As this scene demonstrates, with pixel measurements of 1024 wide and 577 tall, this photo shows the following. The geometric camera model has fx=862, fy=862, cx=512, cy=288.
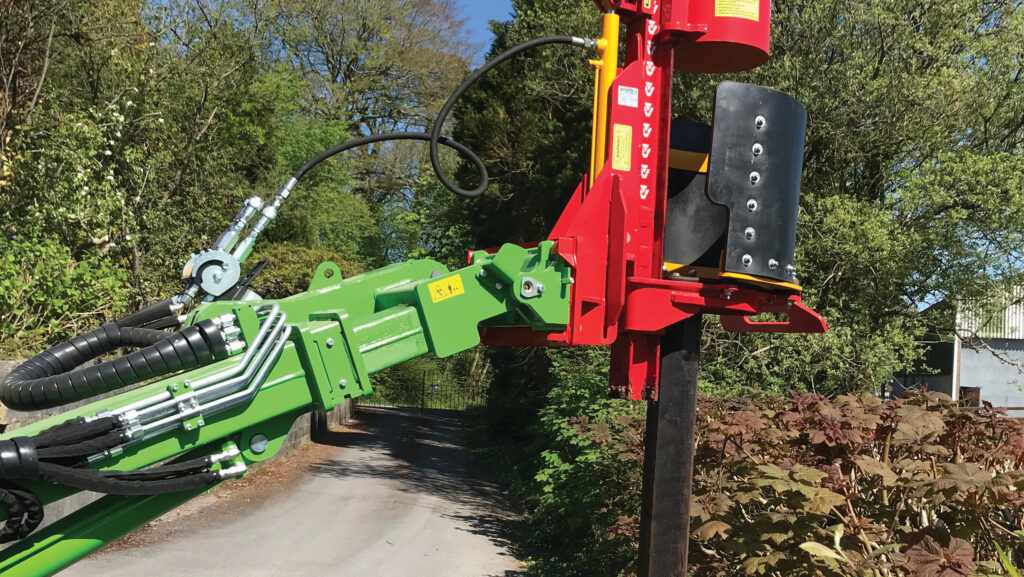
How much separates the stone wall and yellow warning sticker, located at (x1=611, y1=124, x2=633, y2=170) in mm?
1740

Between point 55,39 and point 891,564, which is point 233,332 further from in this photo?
point 55,39

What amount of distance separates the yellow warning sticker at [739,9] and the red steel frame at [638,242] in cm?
13

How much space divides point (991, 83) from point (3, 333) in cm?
1335

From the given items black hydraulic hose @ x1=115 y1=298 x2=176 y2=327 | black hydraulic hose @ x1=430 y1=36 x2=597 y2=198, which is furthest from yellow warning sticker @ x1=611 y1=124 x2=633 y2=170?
black hydraulic hose @ x1=115 y1=298 x2=176 y2=327

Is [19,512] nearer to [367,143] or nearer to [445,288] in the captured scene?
[445,288]

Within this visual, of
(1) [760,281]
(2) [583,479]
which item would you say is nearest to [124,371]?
(1) [760,281]

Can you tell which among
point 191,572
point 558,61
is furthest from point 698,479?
point 558,61

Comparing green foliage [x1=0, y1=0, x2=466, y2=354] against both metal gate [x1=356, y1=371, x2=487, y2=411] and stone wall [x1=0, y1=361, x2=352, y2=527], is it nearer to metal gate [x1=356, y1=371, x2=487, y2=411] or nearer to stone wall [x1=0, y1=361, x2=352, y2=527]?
stone wall [x1=0, y1=361, x2=352, y2=527]

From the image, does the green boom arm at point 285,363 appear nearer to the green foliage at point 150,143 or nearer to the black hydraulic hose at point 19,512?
the black hydraulic hose at point 19,512

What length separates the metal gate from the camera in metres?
36.4

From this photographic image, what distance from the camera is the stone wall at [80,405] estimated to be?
5.78m

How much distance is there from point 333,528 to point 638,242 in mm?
8329

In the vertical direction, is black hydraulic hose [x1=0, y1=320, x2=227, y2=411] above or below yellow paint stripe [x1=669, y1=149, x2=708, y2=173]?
below

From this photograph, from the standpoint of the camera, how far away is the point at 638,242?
3268mm
